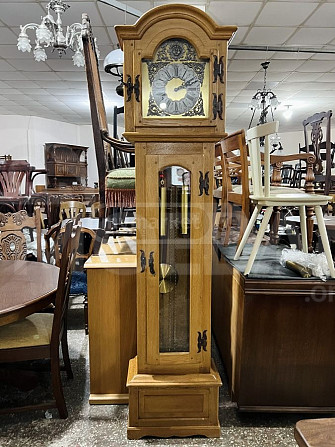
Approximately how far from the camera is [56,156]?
816 centimetres

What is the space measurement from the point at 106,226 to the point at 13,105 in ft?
25.8

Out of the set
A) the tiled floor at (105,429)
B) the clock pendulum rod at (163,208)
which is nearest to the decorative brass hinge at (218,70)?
the clock pendulum rod at (163,208)

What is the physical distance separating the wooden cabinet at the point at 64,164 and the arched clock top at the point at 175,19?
7067mm

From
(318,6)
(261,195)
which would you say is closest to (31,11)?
(318,6)

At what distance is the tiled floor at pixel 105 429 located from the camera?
1590 mm

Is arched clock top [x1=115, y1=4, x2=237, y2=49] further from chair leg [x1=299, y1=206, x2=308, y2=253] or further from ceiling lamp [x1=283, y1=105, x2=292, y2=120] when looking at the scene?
ceiling lamp [x1=283, y1=105, x2=292, y2=120]

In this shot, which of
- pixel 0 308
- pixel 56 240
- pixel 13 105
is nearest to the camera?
pixel 0 308

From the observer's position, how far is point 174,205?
1.55 meters

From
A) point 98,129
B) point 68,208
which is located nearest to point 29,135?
point 68,208

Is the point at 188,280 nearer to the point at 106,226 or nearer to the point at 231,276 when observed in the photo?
the point at 231,276

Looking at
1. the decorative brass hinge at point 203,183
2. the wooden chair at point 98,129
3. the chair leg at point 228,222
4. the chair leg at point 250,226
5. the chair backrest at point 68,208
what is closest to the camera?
the decorative brass hinge at point 203,183

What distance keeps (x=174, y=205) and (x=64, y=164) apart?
7452 mm

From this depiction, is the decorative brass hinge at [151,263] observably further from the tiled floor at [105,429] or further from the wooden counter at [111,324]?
the tiled floor at [105,429]

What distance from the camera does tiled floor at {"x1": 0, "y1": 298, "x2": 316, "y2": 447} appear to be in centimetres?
159
